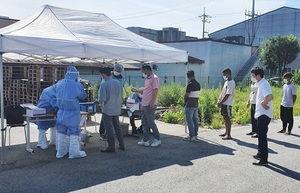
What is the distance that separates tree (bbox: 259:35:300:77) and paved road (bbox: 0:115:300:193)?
2899cm

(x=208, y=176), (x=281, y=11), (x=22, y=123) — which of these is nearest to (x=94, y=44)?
(x=22, y=123)

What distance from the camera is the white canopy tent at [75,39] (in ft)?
22.1

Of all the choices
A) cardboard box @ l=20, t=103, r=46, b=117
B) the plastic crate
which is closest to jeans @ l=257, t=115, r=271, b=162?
the plastic crate

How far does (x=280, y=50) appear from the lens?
117 feet

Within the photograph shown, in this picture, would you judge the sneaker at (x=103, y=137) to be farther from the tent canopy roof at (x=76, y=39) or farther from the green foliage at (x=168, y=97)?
the green foliage at (x=168, y=97)

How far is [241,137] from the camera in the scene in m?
9.84

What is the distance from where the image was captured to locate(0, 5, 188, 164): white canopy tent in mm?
6746

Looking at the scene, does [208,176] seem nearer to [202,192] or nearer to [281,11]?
[202,192]

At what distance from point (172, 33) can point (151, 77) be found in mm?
43473

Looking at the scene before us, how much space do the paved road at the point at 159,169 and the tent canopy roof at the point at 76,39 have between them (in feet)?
7.35

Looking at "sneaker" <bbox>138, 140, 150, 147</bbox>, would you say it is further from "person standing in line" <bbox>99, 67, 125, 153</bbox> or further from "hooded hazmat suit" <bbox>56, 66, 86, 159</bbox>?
"hooded hazmat suit" <bbox>56, 66, 86, 159</bbox>

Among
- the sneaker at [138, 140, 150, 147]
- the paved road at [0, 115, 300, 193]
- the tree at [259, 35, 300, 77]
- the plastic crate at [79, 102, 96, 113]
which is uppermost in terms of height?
the tree at [259, 35, 300, 77]

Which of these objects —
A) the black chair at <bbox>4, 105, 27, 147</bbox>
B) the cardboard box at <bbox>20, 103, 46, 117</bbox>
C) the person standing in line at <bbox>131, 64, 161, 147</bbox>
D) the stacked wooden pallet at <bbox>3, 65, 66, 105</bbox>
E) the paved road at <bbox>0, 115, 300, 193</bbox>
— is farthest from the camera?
the stacked wooden pallet at <bbox>3, 65, 66, 105</bbox>

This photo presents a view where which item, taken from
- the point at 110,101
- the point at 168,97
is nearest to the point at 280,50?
the point at 168,97
